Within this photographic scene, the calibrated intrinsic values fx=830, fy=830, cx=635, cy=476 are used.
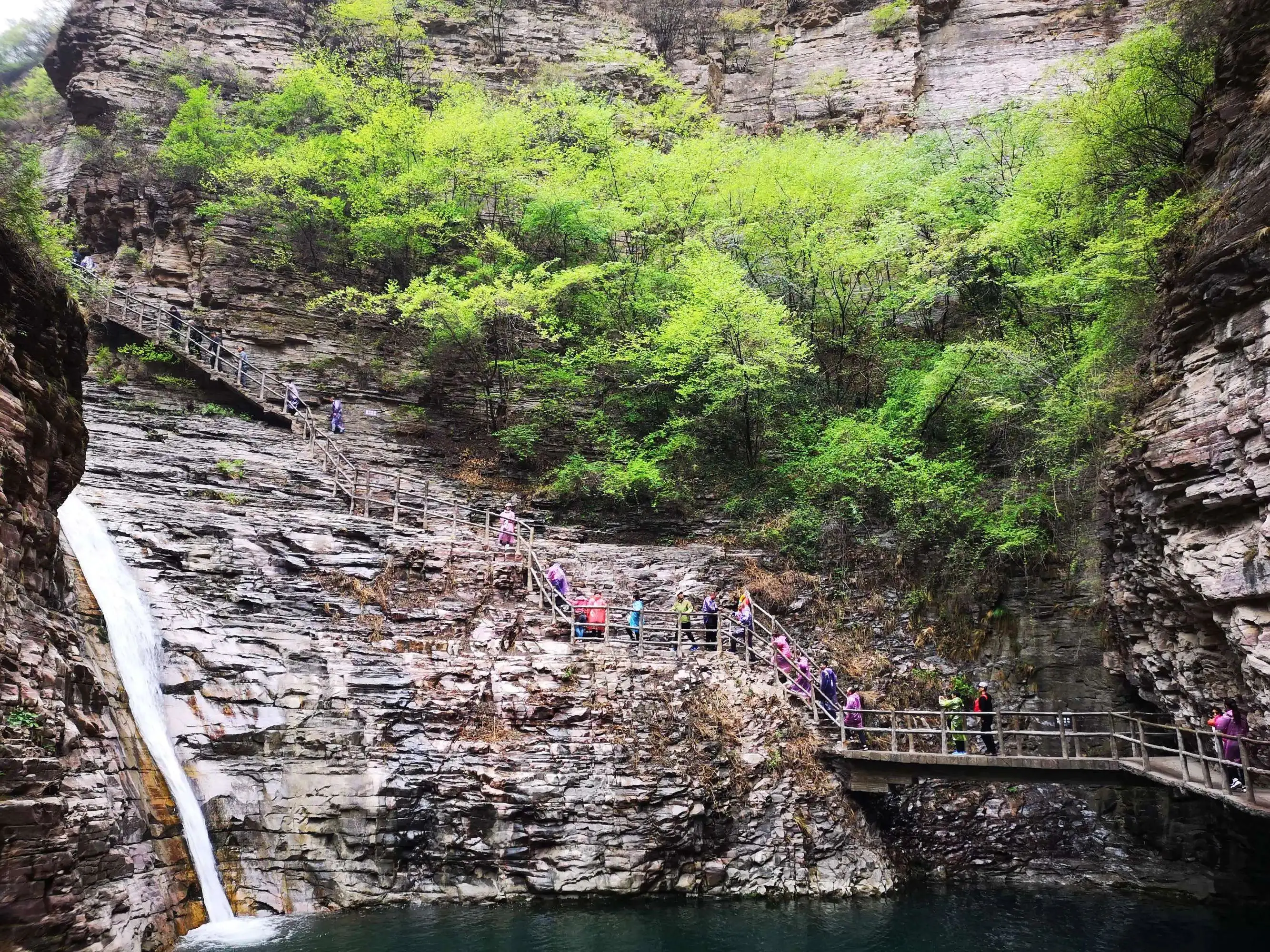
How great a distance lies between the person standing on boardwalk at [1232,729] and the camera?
11523 mm

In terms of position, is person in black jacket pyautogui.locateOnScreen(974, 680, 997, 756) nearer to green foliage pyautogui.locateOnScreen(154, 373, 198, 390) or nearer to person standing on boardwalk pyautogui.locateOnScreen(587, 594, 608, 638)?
person standing on boardwalk pyautogui.locateOnScreen(587, 594, 608, 638)

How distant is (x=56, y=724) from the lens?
995cm

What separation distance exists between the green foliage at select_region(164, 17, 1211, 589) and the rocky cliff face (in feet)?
40.7

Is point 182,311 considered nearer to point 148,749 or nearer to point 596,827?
point 148,749

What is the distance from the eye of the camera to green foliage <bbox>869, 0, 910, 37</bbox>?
1433 inches

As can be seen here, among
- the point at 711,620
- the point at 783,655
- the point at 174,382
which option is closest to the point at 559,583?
the point at 711,620

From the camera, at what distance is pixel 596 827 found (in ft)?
46.2

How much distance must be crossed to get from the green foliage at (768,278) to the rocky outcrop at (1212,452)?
1.38m

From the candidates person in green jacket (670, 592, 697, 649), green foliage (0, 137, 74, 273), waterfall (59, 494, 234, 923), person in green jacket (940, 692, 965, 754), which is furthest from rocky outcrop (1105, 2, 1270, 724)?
green foliage (0, 137, 74, 273)

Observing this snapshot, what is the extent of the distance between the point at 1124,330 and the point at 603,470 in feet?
43.0

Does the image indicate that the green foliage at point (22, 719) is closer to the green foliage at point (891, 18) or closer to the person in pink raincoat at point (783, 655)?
the person in pink raincoat at point (783, 655)

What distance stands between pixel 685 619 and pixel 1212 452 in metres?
9.62

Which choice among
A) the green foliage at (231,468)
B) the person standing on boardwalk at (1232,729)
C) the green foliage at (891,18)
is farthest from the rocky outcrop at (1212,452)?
the green foliage at (891,18)

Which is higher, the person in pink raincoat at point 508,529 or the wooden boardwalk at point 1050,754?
the person in pink raincoat at point 508,529
